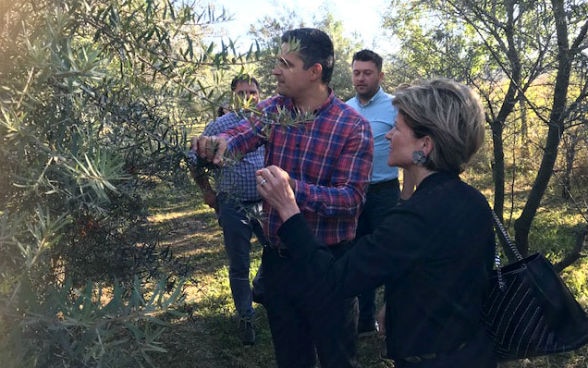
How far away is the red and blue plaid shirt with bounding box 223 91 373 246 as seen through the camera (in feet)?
8.44

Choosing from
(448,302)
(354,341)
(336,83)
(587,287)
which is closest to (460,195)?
(448,302)

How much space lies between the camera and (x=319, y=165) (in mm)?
2658

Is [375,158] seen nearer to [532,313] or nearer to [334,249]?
[334,249]

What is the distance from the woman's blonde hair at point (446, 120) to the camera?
186 cm

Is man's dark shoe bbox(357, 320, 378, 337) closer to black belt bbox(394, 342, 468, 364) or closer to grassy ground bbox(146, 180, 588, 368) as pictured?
grassy ground bbox(146, 180, 588, 368)

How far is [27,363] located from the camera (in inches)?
41.8

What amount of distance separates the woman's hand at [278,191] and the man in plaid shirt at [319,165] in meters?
0.53

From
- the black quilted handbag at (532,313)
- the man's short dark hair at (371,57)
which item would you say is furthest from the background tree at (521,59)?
the black quilted handbag at (532,313)

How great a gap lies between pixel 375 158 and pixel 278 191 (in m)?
2.59

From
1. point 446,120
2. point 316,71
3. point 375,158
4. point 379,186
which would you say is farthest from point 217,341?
point 446,120

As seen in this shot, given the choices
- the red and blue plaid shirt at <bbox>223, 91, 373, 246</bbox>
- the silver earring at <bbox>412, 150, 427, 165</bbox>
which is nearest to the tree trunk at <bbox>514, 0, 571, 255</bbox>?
the red and blue plaid shirt at <bbox>223, 91, 373, 246</bbox>

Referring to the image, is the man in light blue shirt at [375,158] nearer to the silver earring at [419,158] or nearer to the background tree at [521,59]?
the background tree at [521,59]

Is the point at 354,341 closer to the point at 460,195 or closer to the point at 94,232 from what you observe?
the point at 460,195

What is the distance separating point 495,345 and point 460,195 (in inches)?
23.2
